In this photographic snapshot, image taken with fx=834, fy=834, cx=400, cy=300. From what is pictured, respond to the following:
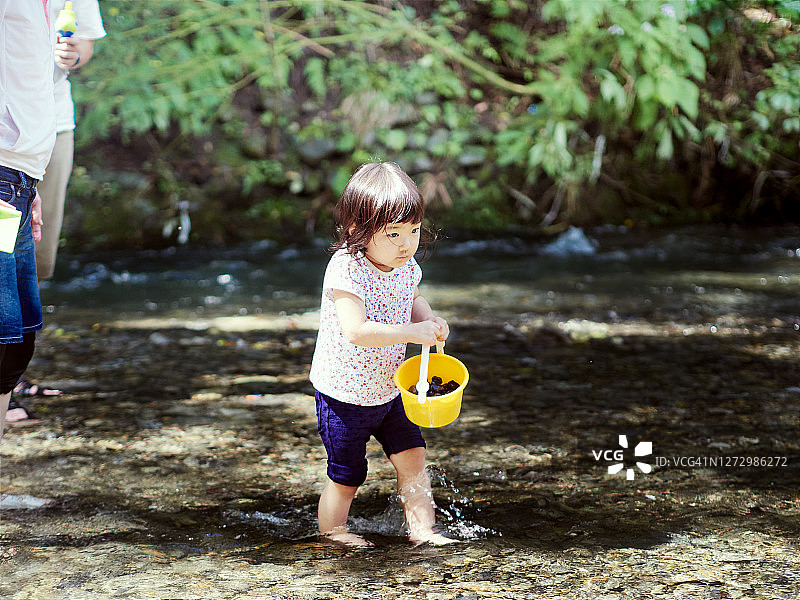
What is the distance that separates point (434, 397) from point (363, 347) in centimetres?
30

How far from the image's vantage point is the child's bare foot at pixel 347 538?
2320 millimetres

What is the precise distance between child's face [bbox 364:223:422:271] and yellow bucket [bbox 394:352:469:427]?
29cm

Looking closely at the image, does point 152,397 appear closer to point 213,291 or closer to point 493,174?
point 213,291

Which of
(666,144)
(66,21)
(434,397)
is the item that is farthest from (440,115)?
(434,397)

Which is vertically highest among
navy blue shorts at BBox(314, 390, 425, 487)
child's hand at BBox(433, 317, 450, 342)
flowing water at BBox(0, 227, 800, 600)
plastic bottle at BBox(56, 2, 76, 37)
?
plastic bottle at BBox(56, 2, 76, 37)

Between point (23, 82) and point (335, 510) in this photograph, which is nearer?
point (23, 82)

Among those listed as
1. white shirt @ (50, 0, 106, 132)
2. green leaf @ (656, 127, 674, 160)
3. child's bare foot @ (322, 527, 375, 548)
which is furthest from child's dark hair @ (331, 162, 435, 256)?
green leaf @ (656, 127, 674, 160)

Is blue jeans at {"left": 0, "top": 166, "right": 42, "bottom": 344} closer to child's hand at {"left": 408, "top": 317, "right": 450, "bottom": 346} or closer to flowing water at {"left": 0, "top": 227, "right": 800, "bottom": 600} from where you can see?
flowing water at {"left": 0, "top": 227, "right": 800, "bottom": 600}

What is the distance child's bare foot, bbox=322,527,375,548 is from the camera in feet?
7.61

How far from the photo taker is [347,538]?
2359 mm

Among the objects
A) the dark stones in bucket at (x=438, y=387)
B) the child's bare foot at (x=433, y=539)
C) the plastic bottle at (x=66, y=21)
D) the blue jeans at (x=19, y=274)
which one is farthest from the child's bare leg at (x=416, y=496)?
the plastic bottle at (x=66, y=21)

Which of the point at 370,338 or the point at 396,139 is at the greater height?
the point at 396,139

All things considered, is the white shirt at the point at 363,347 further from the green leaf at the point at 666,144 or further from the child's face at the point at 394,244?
the green leaf at the point at 666,144

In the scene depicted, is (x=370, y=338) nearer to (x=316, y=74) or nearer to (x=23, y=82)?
(x=23, y=82)
